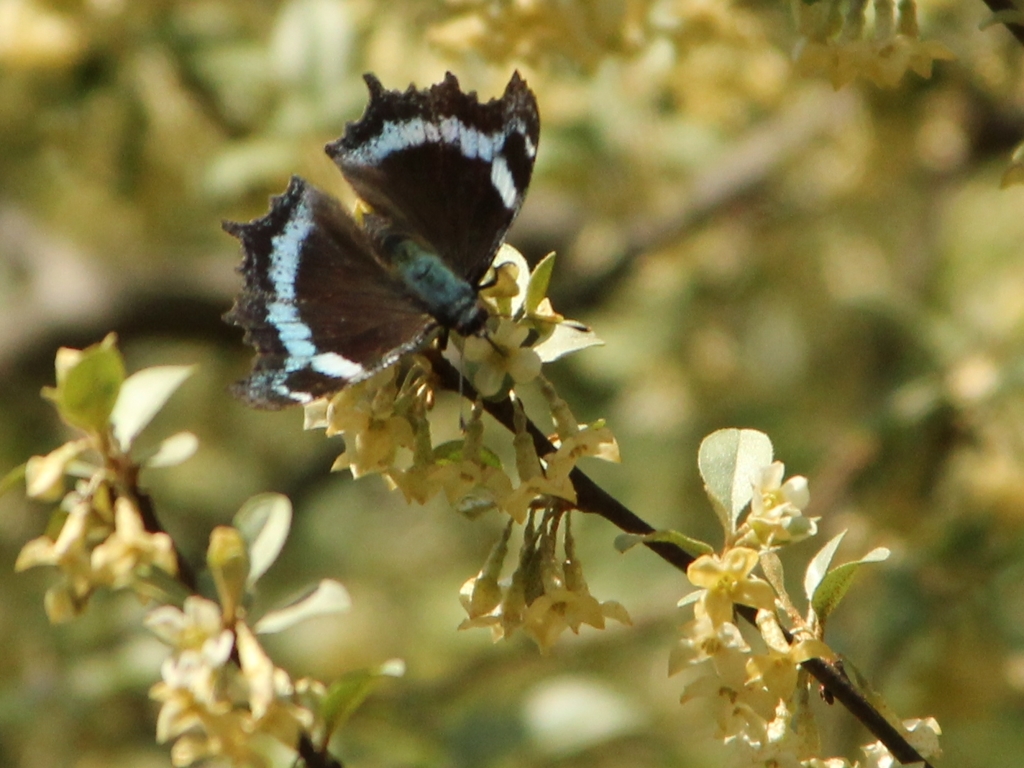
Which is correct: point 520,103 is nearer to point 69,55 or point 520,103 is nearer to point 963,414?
point 963,414

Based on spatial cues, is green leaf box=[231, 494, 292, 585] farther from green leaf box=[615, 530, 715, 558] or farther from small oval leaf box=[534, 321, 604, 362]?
green leaf box=[615, 530, 715, 558]

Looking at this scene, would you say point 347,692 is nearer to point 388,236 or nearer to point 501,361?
point 501,361

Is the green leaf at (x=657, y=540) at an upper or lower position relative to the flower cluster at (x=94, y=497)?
lower

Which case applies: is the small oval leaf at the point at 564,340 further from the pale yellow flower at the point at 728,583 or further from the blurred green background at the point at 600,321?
the blurred green background at the point at 600,321

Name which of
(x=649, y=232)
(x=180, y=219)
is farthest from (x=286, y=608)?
(x=180, y=219)

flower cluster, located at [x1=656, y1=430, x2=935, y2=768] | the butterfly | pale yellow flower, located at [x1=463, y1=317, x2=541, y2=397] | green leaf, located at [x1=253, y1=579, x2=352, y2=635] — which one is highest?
the butterfly

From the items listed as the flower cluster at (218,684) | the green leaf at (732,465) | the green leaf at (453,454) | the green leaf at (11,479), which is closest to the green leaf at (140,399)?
the green leaf at (11,479)

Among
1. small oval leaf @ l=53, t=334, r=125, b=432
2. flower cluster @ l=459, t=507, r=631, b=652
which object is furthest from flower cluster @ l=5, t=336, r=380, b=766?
flower cluster @ l=459, t=507, r=631, b=652
